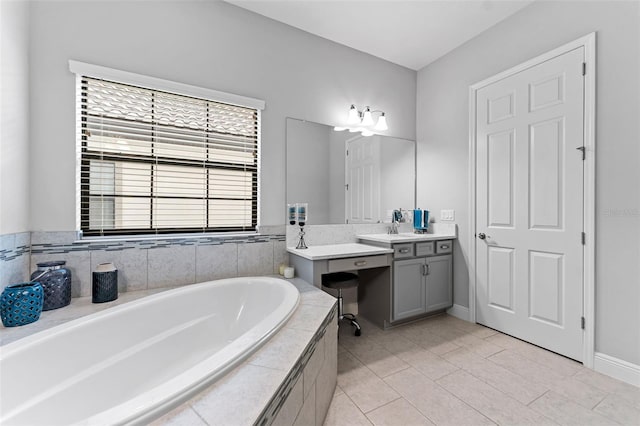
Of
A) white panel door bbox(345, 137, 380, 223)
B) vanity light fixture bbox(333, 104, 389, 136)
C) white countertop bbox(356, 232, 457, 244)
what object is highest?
vanity light fixture bbox(333, 104, 389, 136)

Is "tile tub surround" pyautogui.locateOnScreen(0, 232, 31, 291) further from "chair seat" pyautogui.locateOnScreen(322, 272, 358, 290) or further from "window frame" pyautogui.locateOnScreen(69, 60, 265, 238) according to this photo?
"chair seat" pyautogui.locateOnScreen(322, 272, 358, 290)

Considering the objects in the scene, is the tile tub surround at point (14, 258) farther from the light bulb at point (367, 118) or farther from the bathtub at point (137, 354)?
the light bulb at point (367, 118)

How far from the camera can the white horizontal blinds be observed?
71.6 inches

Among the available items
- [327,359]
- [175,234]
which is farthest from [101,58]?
[327,359]

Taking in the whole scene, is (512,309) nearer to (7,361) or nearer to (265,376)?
(265,376)

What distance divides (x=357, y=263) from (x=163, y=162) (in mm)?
1697

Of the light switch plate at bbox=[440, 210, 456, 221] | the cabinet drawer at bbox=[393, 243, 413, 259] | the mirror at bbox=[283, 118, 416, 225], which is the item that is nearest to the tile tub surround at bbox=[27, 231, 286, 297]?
the mirror at bbox=[283, 118, 416, 225]

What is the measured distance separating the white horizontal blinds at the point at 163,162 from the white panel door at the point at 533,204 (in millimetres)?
2168

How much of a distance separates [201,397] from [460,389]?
1.56 meters

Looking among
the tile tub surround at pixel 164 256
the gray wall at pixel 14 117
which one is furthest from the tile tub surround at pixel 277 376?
the gray wall at pixel 14 117

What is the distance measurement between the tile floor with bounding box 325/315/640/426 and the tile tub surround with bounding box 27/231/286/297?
103 centimetres

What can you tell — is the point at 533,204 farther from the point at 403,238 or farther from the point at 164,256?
the point at 164,256

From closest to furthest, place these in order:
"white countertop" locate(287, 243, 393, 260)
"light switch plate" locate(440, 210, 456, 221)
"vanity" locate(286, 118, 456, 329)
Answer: "white countertop" locate(287, 243, 393, 260) < "vanity" locate(286, 118, 456, 329) < "light switch plate" locate(440, 210, 456, 221)

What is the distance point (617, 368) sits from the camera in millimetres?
1742
